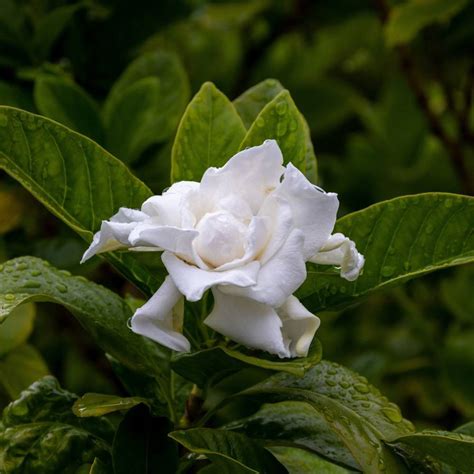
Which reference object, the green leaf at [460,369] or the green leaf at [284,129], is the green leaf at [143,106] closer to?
the green leaf at [284,129]

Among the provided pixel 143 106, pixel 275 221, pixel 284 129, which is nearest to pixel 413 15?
pixel 143 106

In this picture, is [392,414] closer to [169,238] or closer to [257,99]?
[169,238]

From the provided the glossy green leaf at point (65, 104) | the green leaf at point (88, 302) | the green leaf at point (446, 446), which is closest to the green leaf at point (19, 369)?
the glossy green leaf at point (65, 104)

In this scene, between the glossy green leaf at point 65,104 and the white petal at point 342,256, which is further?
the glossy green leaf at point 65,104

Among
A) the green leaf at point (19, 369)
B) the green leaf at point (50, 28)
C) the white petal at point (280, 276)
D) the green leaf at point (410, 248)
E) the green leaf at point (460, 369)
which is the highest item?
the green leaf at point (50, 28)

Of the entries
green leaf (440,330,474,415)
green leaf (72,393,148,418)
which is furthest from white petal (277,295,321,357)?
green leaf (440,330,474,415)
